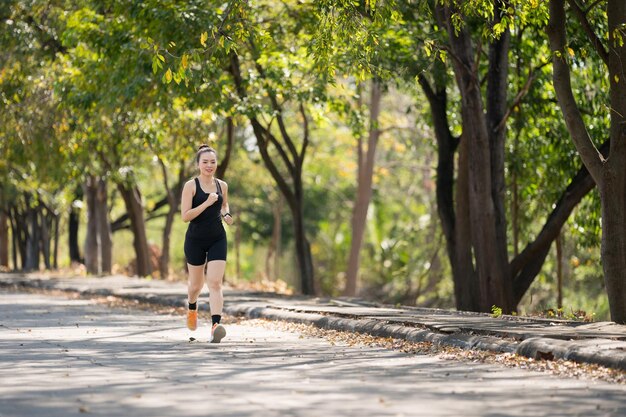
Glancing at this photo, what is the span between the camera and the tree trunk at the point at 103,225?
36.4 m

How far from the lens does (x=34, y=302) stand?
22.3 metres

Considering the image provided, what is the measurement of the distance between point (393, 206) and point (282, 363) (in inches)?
1739

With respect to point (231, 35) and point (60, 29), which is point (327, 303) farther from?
point (60, 29)

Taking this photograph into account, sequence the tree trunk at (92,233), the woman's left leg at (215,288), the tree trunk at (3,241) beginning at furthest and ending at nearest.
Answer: the tree trunk at (3,241)
the tree trunk at (92,233)
the woman's left leg at (215,288)

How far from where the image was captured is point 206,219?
1358 cm

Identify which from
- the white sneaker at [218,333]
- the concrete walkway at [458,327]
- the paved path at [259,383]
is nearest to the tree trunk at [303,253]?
the concrete walkway at [458,327]

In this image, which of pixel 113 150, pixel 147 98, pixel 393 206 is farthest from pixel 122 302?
pixel 393 206

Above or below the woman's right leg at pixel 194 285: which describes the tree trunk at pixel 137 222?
above

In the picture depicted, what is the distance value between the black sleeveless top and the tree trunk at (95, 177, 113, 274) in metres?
22.8

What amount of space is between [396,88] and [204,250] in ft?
31.9

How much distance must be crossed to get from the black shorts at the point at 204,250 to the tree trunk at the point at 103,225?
22.7m

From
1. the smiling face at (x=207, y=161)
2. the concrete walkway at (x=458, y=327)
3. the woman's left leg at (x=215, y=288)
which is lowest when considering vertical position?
the concrete walkway at (x=458, y=327)

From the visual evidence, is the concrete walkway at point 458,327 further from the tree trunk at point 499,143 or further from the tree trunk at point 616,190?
the tree trunk at point 499,143

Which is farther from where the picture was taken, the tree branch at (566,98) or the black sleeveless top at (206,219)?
the tree branch at (566,98)
